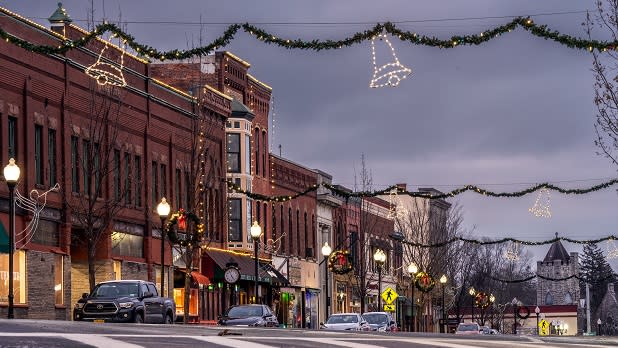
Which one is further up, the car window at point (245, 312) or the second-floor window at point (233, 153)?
the second-floor window at point (233, 153)

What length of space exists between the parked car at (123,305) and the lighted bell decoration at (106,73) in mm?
12659

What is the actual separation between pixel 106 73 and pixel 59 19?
3.21 metres

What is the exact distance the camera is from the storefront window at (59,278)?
52594 mm

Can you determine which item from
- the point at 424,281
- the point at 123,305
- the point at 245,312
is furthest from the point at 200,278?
the point at 123,305

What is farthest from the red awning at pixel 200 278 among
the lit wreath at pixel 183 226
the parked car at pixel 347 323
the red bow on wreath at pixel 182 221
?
the parked car at pixel 347 323

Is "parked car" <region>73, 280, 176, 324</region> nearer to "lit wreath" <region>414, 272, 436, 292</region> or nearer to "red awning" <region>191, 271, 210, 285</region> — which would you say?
"red awning" <region>191, 271, 210, 285</region>

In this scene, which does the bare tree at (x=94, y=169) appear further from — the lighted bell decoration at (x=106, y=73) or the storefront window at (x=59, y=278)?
the storefront window at (x=59, y=278)

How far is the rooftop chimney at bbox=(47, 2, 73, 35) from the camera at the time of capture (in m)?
55.4

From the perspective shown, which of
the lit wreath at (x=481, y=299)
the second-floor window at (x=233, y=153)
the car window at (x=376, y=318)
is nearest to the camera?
A: the car window at (x=376, y=318)

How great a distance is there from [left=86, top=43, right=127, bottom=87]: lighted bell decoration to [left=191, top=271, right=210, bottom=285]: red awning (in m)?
11.8

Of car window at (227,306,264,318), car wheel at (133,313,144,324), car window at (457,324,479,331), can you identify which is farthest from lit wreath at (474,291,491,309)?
car wheel at (133,313,144,324)

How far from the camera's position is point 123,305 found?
4100 cm

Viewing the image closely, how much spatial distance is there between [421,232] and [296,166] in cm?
1841

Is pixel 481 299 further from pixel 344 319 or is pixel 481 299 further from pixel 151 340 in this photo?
pixel 151 340
